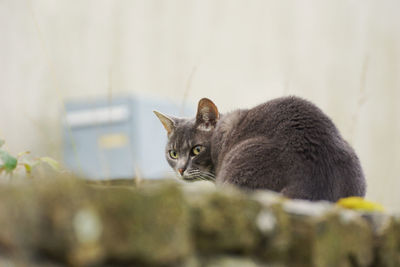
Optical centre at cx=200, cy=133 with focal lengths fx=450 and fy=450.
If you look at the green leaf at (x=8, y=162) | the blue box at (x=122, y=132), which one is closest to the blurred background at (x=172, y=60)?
the blue box at (x=122, y=132)

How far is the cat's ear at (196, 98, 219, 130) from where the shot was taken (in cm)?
167

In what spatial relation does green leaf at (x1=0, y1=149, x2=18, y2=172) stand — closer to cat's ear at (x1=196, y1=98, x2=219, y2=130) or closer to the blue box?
cat's ear at (x1=196, y1=98, x2=219, y2=130)

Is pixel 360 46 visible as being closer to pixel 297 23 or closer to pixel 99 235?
pixel 297 23

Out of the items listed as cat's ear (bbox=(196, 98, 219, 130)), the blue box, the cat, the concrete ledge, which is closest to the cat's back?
the cat

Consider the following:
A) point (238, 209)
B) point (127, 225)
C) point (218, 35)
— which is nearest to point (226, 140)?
point (238, 209)

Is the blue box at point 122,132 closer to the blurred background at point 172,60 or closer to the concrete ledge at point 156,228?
the blurred background at point 172,60

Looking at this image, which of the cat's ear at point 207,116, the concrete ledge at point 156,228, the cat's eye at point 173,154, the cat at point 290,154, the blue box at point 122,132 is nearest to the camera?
the concrete ledge at point 156,228

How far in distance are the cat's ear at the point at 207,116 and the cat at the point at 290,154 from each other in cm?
19

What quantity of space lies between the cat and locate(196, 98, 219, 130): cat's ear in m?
0.19

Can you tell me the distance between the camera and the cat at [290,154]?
3.60ft

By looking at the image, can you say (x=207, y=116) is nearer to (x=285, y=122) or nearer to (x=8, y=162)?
(x=285, y=122)

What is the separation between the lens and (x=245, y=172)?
120cm

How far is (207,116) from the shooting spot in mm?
1705

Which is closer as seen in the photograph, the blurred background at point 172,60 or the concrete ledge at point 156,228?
the concrete ledge at point 156,228
